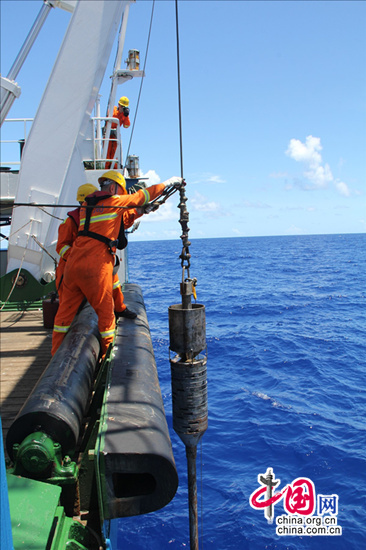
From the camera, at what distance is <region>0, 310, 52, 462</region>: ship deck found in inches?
183

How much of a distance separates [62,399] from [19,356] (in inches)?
138

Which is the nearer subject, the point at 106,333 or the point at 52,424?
the point at 52,424

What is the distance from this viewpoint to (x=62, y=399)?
2.98 meters

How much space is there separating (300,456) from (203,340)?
4.87m

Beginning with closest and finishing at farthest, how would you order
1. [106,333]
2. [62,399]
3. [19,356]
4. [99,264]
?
1. [62,399]
2. [99,264]
3. [106,333]
4. [19,356]

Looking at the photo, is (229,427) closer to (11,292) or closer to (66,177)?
(11,292)

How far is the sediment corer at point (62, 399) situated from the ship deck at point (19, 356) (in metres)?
0.80

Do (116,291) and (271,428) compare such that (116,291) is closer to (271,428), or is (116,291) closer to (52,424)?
(52,424)

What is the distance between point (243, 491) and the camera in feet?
20.0

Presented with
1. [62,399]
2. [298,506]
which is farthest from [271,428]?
[62,399]

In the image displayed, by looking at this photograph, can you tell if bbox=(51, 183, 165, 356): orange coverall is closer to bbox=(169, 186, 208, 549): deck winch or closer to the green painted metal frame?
bbox=(169, 186, 208, 549): deck winch

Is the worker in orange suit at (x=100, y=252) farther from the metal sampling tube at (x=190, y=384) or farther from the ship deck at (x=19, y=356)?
the metal sampling tube at (x=190, y=384)

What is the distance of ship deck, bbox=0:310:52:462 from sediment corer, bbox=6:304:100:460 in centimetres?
80

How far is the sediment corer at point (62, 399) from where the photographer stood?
2752 mm
